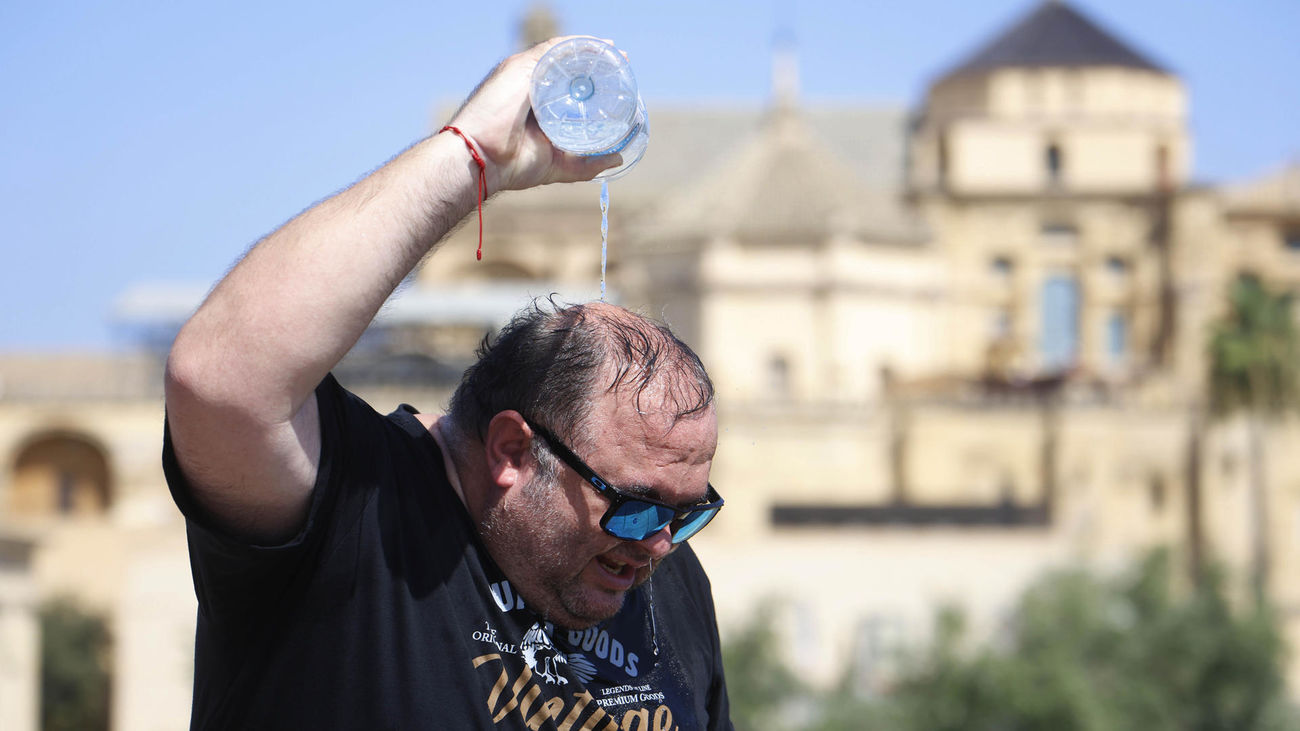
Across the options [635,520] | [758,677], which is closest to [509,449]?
[635,520]

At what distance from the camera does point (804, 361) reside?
35344 millimetres

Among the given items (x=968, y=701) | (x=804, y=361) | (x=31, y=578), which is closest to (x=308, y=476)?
(x=31, y=578)

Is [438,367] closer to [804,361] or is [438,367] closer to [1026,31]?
[804,361]

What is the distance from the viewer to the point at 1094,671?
88.2ft

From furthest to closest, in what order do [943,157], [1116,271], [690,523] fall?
1. [943,157]
2. [1116,271]
3. [690,523]

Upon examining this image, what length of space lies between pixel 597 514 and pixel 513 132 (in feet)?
2.02

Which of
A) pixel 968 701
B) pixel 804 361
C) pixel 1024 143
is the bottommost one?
pixel 968 701

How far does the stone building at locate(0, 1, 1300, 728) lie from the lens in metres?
28.3

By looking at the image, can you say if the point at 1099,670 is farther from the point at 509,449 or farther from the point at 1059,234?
the point at 509,449

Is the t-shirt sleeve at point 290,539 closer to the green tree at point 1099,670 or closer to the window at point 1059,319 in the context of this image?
the green tree at point 1099,670

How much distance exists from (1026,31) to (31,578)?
112ft

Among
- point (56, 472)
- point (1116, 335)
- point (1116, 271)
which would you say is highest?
point (1116, 271)

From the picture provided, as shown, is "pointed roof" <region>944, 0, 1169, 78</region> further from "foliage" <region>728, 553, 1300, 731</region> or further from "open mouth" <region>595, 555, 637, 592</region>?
"open mouth" <region>595, 555, 637, 592</region>

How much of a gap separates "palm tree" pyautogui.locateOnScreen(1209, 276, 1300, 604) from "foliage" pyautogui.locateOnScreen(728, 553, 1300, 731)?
268 inches
